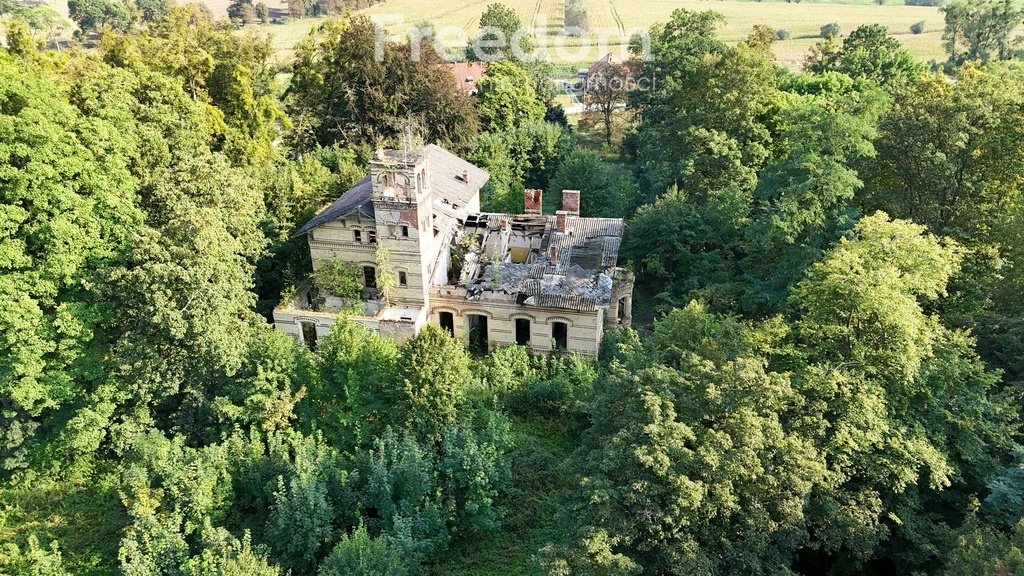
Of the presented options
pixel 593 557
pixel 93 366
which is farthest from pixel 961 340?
pixel 93 366

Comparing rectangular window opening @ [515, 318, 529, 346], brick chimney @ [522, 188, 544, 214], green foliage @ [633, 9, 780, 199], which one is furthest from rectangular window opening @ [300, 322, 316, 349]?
green foliage @ [633, 9, 780, 199]

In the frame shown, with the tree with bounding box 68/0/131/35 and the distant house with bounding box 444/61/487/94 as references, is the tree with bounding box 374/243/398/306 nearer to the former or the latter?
the distant house with bounding box 444/61/487/94

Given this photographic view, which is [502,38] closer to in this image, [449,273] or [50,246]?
[449,273]

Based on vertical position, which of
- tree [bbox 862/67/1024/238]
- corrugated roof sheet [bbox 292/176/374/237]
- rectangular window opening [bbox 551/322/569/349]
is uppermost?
tree [bbox 862/67/1024/238]

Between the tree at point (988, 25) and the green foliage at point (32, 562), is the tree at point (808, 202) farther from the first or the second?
the tree at point (988, 25)

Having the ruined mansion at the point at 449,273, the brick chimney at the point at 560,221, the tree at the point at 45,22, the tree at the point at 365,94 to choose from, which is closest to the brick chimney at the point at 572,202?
the brick chimney at the point at 560,221

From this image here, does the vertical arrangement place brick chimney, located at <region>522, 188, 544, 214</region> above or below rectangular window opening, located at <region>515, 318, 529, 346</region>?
above
